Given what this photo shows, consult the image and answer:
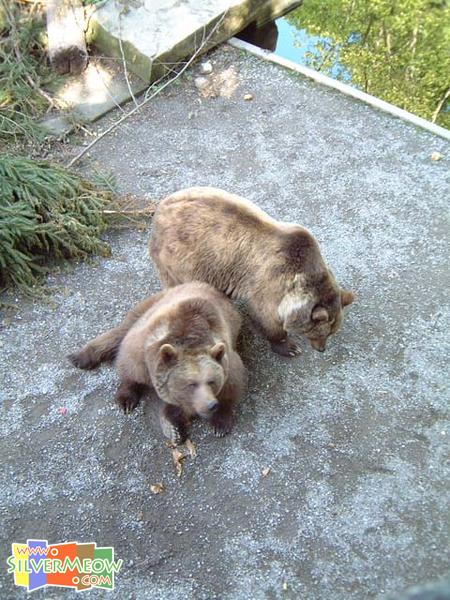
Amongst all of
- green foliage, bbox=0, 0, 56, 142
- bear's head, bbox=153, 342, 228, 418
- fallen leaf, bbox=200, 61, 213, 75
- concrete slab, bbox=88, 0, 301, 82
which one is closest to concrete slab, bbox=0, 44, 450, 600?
bear's head, bbox=153, 342, 228, 418

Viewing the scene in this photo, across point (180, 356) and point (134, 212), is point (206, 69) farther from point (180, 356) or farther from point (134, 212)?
point (180, 356)

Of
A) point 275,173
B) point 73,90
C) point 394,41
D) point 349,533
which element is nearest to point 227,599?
point 349,533

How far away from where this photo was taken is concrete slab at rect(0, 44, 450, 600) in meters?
3.71

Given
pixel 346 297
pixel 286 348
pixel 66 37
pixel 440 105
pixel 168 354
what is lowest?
pixel 440 105

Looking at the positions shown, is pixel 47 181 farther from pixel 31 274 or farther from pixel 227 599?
pixel 227 599

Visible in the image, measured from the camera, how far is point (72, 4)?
6941 millimetres

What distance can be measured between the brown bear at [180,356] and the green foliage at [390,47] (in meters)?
7.19

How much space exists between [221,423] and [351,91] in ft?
14.2

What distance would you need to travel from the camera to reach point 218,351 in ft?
11.8

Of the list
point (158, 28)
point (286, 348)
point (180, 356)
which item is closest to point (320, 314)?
point (286, 348)

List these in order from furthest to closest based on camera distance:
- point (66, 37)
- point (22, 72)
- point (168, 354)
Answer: point (66, 37)
point (22, 72)
point (168, 354)

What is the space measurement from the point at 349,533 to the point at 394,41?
9998mm

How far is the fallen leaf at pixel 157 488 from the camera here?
158 inches

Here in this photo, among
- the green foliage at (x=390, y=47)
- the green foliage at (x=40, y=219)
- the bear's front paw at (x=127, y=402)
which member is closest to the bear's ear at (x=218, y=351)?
the bear's front paw at (x=127, y=402)
